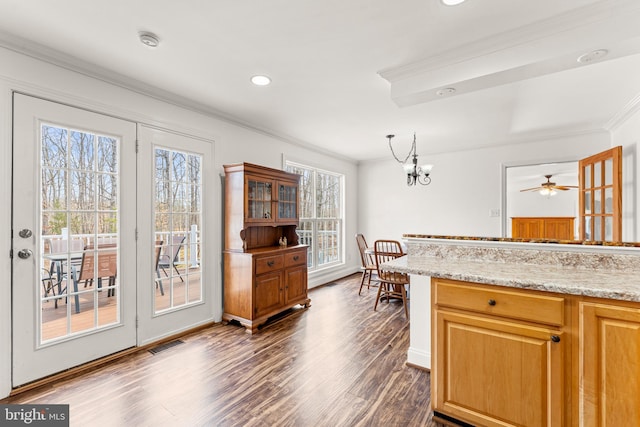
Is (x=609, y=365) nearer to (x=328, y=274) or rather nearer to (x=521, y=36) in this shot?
(x=521, y=36)

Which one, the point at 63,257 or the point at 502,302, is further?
the point at 63,257

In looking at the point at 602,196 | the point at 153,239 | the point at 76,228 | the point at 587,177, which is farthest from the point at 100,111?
the point at 587,177

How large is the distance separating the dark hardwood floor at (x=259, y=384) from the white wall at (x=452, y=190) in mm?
2850

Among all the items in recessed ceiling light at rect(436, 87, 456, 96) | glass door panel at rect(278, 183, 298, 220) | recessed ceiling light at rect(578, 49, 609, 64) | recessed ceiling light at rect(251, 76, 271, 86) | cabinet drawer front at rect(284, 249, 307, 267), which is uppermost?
recessed ceiling light at rect(251, 76, 271, 86)

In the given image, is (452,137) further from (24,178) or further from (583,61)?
(24,178)

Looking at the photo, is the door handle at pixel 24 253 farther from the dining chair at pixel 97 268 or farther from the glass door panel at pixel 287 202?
the glass door panel at pixel 287 202

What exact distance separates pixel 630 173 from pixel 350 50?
11.6ft

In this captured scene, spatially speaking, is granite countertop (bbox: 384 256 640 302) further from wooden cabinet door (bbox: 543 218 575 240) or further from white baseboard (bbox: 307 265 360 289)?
wooden cabinet door (bbox: 543 218 575 240)

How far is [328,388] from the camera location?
2.12 m

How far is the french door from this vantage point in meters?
2.07

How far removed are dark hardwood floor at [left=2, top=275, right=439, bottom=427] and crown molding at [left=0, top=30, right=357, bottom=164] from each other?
2.34 metres

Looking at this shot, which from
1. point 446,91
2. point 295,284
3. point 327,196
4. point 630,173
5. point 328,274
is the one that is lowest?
point 328,274

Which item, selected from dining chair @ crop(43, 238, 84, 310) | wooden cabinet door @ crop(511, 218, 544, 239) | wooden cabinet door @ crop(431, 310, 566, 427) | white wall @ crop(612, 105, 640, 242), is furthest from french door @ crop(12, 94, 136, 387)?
wooden cabinet door @ crop(511, 218, 544, 239)

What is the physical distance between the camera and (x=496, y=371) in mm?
1550
